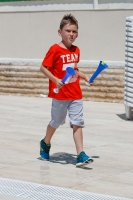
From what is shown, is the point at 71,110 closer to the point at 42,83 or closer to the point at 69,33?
the point at 69,33

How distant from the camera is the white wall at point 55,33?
1184cm

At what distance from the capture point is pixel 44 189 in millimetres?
5941

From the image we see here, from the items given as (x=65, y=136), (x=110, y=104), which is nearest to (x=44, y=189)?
(x=65, y=136)

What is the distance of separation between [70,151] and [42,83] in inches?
210

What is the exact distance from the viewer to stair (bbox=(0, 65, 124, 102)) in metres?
11.9

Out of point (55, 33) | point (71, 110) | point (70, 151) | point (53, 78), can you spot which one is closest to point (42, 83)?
point (55, 33)

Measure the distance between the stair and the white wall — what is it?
258mm

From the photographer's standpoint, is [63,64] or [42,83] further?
[42,83]

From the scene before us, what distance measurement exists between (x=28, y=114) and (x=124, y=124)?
1.82 meters

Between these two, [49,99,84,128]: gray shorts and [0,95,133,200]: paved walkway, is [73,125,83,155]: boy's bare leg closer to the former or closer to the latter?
[49,99,84,128]: gray shorts

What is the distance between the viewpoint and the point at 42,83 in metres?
13.0

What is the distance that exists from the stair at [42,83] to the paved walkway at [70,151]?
444mm

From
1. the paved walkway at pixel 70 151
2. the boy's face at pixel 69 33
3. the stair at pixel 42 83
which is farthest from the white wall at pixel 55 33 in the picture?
the boy's face at pixel 69 33

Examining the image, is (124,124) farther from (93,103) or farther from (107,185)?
(107,185)
